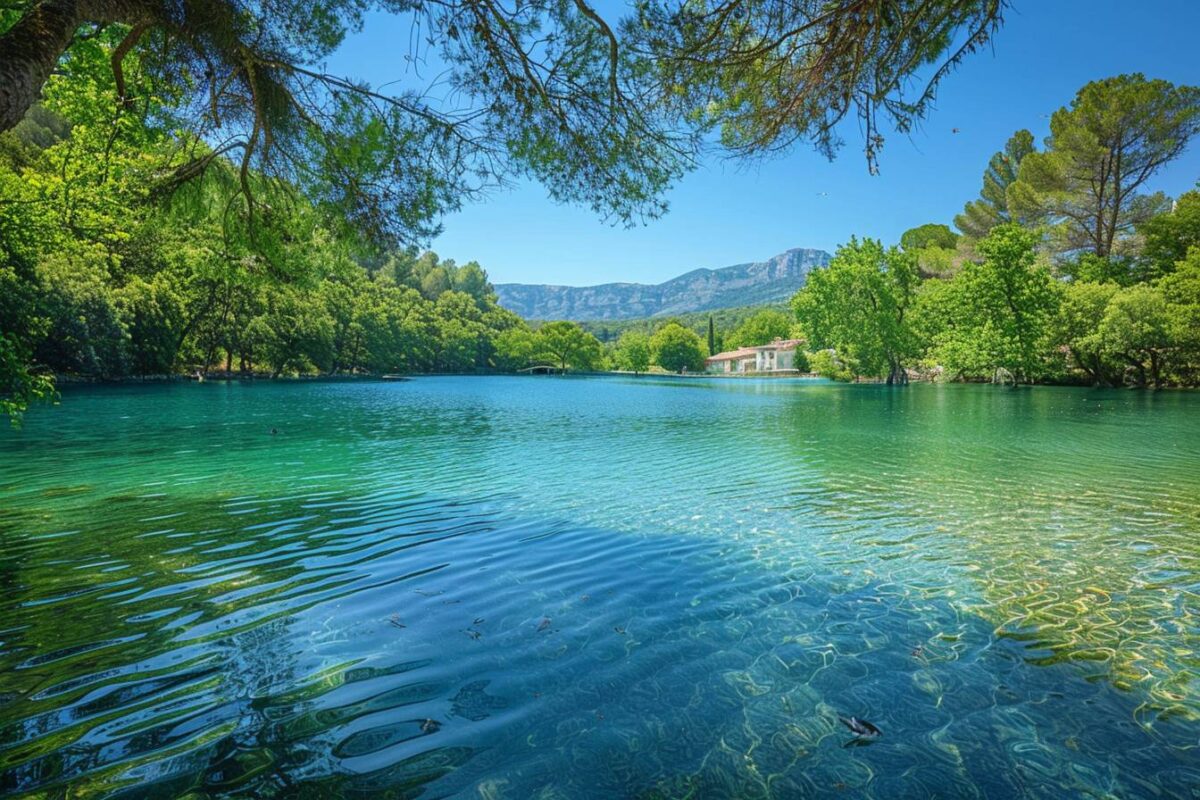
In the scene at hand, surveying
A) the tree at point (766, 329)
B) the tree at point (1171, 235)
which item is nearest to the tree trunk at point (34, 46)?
the tree at point (1171, 235)

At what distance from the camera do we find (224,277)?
794 cm

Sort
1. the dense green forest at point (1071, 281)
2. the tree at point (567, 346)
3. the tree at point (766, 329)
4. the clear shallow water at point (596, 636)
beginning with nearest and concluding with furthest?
the clear shallow water at point (596, 636)
the dense green forest at point (1071, 281)
the tree at point (567, 346)
the tree at point (766, 329)

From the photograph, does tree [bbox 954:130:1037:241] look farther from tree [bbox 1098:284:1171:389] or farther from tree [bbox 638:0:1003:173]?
tree [bbox 638:0:1003:173]

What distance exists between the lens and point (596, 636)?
438cm

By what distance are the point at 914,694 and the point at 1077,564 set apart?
4109mm

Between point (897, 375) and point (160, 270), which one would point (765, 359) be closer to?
point (897, 375)

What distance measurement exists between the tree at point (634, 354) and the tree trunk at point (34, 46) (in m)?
135

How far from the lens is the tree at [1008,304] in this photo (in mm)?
40438

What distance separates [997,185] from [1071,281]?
19.7 metres

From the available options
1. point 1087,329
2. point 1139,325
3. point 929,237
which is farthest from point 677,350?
point 1139,325

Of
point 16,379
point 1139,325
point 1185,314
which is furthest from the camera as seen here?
point 1139,325

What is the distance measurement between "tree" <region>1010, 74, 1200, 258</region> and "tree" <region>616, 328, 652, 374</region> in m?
91.8

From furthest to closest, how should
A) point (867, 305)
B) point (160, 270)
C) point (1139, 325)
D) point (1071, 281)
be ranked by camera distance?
point (867, 305)
point (1071, 281)
point (160, 270)
point (1139, 325)

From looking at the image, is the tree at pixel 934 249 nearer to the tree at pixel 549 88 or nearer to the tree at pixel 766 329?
the tree at pixel 549 88
